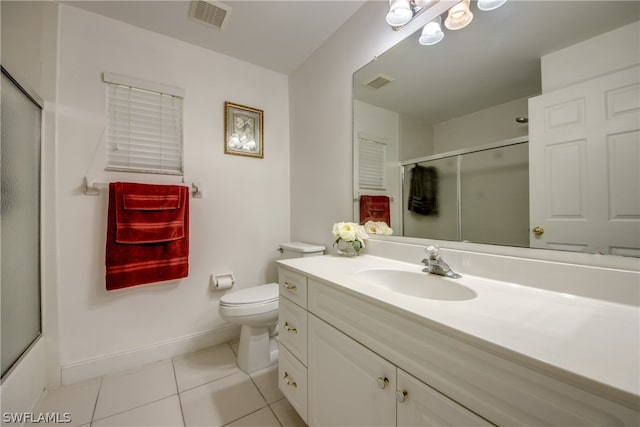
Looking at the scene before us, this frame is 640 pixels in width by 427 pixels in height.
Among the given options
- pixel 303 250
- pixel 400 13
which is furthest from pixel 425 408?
pixel 400 13

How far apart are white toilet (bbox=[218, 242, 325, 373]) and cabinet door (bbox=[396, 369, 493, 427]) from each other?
3.37 ft

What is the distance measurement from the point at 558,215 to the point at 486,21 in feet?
2.68

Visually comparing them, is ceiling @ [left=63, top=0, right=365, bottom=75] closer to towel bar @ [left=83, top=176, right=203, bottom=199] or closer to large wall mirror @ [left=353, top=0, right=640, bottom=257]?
large wall mirror @ [left=353, top=0, right=640, bottom=257]

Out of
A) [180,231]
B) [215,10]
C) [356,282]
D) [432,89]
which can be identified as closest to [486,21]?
[432,89]

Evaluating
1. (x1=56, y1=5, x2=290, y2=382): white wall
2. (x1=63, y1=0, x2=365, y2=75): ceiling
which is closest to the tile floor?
(x1=56, y1=5, x2=290, y2=382): white wall

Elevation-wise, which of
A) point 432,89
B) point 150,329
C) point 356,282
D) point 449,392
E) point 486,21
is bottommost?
point 150,329

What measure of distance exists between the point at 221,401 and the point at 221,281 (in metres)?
0.77

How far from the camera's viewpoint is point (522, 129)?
2.92ft

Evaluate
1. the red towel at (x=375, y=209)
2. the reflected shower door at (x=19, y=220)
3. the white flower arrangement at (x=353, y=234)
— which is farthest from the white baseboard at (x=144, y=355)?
the red towel at (x=375, y=209)

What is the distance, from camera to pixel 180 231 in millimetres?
1690

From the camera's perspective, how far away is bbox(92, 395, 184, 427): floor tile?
3.87 ft

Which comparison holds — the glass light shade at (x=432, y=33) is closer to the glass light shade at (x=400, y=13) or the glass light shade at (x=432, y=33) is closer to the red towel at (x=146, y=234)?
the glass light shade at (x=400, y=13)

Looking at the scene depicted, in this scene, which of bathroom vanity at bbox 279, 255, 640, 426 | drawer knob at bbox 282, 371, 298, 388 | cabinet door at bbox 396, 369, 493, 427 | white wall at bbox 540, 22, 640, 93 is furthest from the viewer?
drawer knob at bbox 282, 371, 298, 388

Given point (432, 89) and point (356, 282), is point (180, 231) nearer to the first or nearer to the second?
point (356, 282)
